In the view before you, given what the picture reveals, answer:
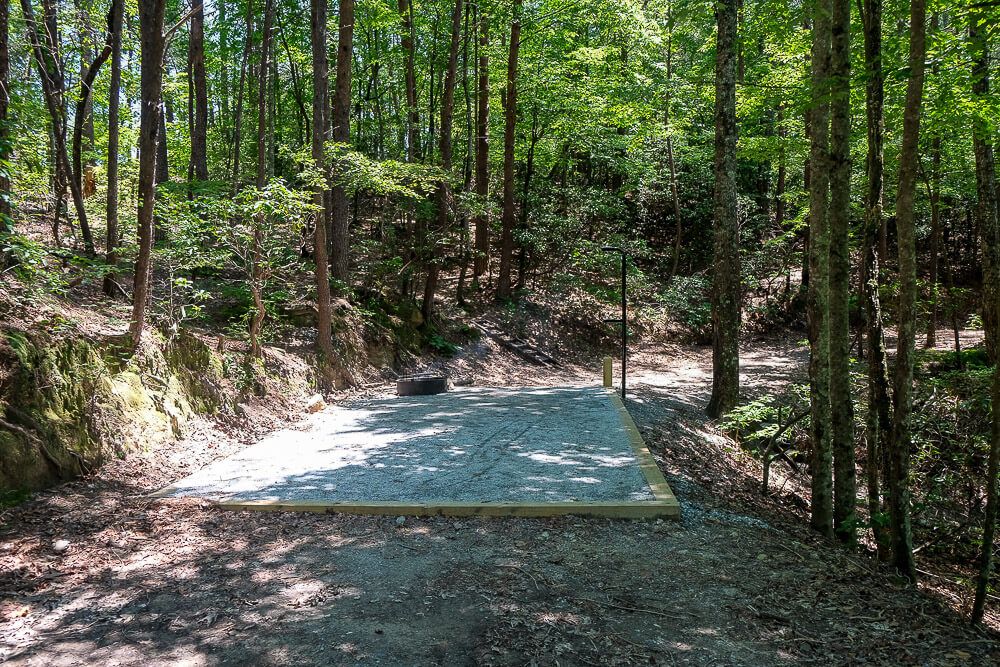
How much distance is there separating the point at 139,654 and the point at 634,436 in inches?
236

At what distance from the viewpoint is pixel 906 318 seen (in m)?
6.41

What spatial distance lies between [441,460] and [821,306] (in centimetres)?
414

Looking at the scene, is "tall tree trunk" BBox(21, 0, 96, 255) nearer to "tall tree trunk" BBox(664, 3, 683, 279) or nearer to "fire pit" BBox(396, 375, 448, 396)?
"fire pit" BBox(396, 375, 448, 396)

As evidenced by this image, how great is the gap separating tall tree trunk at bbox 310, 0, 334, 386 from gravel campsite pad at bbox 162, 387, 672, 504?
1430 mm

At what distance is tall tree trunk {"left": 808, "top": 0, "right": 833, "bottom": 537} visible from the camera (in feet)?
20.3

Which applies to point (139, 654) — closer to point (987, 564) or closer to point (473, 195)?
point (987, 564)

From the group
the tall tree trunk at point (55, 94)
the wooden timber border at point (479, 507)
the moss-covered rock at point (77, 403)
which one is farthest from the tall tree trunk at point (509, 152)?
the wooden timber border at point (479, 507)

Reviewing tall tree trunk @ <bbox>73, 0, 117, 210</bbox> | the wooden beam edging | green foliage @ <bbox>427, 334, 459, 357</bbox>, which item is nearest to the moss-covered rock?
tall tree trunk @ <bbox>73, 0, 117, 210</bbox>

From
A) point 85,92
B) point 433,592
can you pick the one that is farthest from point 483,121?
point 433,592

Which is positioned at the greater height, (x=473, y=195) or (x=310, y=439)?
(x=473, y=195)

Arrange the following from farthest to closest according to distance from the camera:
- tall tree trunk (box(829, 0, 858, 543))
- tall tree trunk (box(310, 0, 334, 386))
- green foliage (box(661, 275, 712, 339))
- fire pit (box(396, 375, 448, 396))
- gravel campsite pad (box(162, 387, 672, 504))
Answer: green foliage (box(661, 275, 712, 339)) → fire pit (box(396, 375, 448, 396)) → tall tree trunk (box(310, 0, 334, 386)) → gravel campsite pad (box(162, 387, 672, 504)) → tall tree trunk (box(829, 0, 858, 543))

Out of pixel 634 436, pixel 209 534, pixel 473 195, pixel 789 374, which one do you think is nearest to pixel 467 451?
pixel 634 436

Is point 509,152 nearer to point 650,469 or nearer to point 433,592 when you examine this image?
point 650,469

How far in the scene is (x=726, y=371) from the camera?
10727 mm
